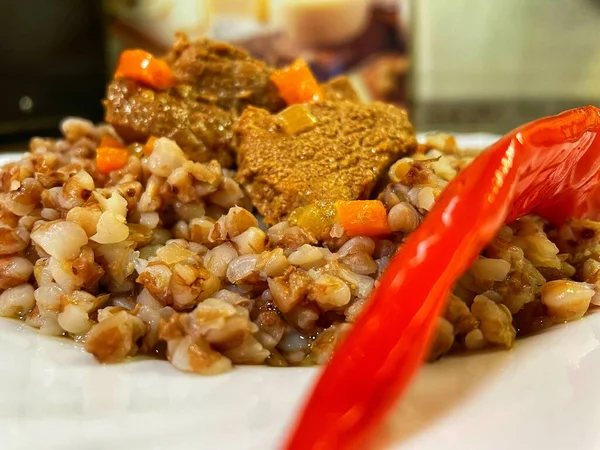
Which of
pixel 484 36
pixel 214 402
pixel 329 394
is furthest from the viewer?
pixel 484 36

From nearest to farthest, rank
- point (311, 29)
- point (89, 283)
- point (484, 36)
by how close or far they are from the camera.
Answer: point (89, 283)
point (311, 29)
point (484, 36)

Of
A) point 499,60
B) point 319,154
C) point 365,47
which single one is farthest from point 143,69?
point 499,60

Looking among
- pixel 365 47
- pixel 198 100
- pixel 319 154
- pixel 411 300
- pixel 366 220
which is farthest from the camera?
pixel 365 47

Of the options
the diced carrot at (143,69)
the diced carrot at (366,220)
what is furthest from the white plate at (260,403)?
the diced carrot at (143,69)

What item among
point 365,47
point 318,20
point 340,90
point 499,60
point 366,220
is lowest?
point 499,60

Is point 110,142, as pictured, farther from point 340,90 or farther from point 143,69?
point 340,90

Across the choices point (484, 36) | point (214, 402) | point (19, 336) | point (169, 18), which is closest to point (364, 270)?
point (214, 402)

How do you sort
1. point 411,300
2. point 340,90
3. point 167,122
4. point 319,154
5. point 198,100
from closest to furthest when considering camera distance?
point 411,300, point 319,154, point 167,122, point 198,100, point 340,90

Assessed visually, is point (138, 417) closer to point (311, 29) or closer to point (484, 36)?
point (311, 29)

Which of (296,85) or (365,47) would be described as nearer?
(296,85)
